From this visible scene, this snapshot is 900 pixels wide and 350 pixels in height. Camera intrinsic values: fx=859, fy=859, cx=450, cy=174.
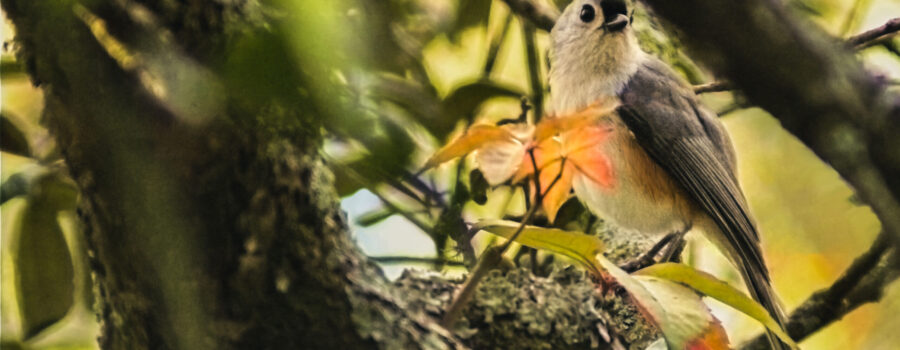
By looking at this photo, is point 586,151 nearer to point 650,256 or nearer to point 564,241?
point 564,241

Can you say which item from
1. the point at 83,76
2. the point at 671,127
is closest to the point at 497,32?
the point at 671,127

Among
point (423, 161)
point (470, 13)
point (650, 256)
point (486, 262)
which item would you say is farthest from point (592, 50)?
point (423, 161)

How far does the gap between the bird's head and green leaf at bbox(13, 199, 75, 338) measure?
0.81 metres

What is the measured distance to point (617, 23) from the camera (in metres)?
1.43

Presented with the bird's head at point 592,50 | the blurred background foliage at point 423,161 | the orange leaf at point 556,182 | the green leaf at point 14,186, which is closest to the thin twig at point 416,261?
the blurred background foliage at point 423,161

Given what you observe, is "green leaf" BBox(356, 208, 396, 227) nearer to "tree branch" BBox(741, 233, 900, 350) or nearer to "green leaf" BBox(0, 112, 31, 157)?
"green leaf" BBox(0, 112, 31, 157)

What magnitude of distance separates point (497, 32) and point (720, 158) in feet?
1.66

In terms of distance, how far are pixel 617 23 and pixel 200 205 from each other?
967mm

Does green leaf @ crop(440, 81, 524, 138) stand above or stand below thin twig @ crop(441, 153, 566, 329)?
above

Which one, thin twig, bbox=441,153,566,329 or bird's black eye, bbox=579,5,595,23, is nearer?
thin twig, bbox=441,153,566,329

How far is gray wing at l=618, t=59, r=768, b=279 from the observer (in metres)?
1.43

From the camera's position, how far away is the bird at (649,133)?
142 centimetres

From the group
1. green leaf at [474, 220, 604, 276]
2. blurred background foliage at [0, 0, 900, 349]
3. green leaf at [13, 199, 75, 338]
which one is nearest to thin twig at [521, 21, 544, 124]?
blurred background foliage at [0, 0, 900, 349]

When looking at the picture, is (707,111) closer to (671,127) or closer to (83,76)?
(671,127)
